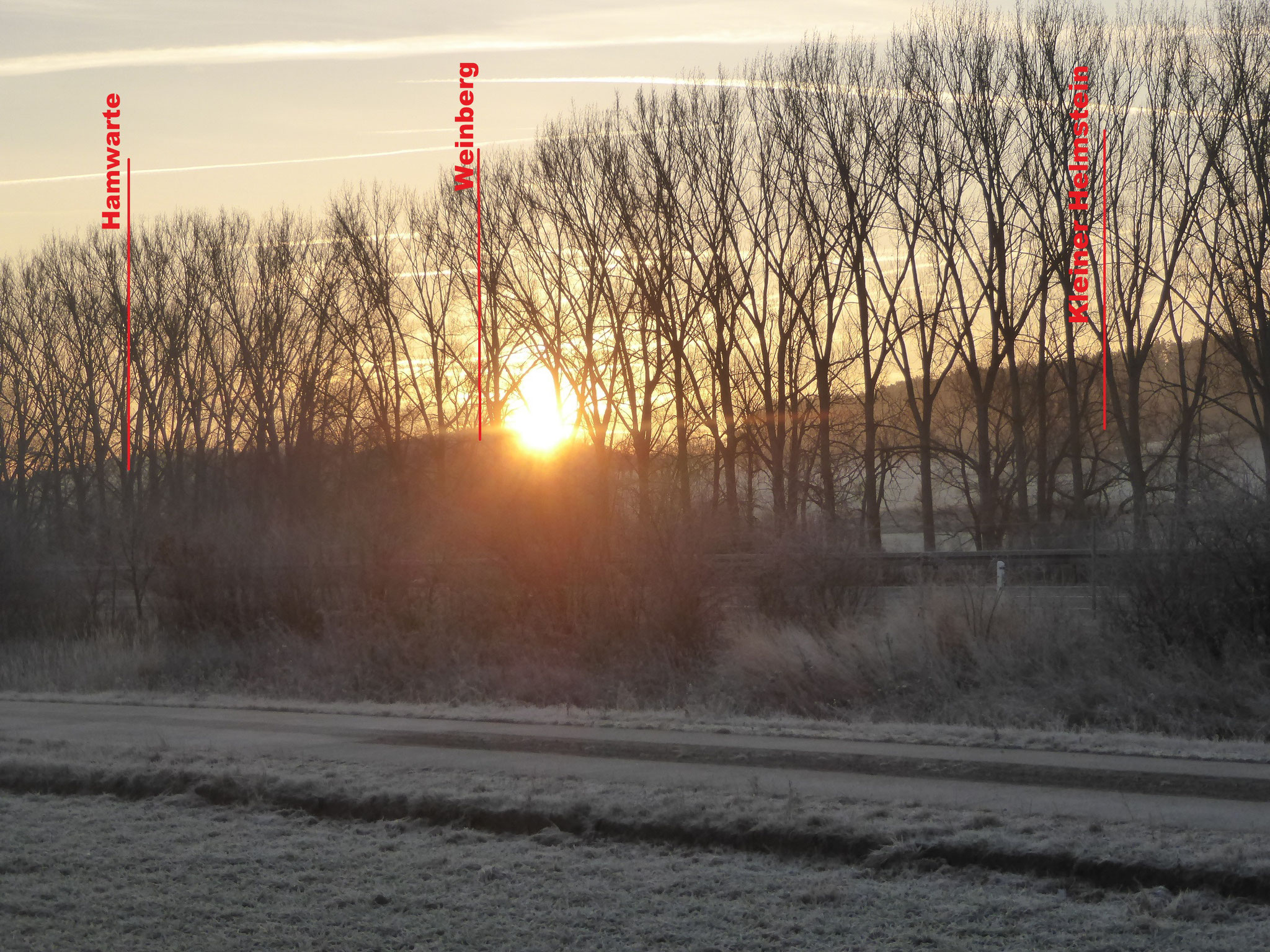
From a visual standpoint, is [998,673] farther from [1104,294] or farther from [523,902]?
[1104,294]

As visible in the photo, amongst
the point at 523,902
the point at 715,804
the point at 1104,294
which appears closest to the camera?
the point at 523,902

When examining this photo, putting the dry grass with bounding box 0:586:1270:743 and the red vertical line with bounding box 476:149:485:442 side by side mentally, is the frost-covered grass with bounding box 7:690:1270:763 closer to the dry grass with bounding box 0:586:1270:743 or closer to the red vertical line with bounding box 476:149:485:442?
the dry grass with bounding box 0:586:1270:743

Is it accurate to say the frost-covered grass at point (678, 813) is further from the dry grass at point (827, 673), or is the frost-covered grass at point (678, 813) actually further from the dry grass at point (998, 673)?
the dry grass at point (998, 673)

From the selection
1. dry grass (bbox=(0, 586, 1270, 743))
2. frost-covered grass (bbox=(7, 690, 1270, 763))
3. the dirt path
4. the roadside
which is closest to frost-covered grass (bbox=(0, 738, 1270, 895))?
the roadside

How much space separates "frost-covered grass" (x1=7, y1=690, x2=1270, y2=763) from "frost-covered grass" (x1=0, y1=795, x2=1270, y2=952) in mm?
4231

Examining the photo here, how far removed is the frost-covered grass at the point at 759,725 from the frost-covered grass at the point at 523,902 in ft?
13.9

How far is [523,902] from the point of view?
20.5ft

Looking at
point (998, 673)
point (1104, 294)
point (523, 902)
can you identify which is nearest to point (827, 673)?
point (998, 673)

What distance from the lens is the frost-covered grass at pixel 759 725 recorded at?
33.9 ft

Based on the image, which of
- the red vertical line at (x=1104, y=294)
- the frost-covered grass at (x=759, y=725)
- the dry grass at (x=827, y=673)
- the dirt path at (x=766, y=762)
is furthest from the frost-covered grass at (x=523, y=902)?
the red vertical line at (x=1104, y=294)

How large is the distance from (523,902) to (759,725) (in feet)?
21.0

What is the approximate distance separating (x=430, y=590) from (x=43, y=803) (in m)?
13.3

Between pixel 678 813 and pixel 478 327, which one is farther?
pixel 478 327

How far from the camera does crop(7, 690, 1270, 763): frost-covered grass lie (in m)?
10.3
